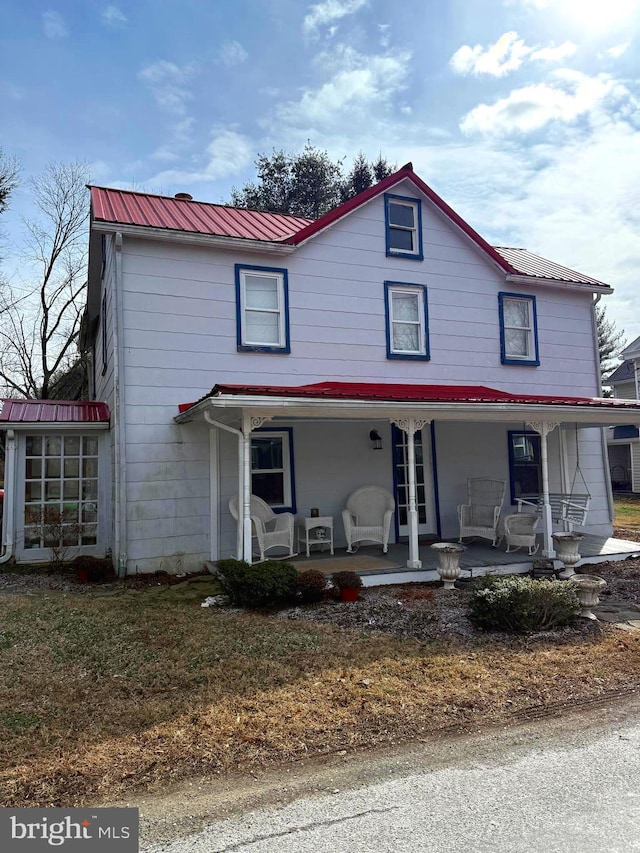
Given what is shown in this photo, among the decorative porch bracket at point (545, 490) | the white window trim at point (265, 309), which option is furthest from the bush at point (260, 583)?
the decorative porch bracket at point (545, 490)

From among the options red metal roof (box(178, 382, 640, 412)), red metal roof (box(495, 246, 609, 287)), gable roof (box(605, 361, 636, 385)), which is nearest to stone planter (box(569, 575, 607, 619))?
red metal roof (box(178, 382, 640, 412))

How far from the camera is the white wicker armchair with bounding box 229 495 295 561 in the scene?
8688mm

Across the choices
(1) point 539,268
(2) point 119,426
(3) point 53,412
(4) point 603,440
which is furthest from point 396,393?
(3) point 53,412

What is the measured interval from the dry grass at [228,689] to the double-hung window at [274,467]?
12.1 ft

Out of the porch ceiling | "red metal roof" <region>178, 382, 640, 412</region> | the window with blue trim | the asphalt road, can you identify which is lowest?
the asphalt road

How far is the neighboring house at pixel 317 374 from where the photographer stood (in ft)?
29.1

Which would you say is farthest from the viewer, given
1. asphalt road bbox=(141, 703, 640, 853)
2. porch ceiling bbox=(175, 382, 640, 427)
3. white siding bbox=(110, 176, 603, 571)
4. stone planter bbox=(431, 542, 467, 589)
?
white siding bbox=(110, 176, 603, 571)

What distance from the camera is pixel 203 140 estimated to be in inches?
540

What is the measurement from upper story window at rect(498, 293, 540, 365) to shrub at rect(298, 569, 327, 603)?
23.6 feet

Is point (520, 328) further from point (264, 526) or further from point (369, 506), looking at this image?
point (264, 526)

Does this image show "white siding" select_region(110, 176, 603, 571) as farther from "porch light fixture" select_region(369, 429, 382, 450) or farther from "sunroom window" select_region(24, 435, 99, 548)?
"sunroom window" select_region(24, 435, 99, 548)

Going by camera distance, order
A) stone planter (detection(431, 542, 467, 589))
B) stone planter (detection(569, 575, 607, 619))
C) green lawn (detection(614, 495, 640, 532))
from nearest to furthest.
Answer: stone planter (detection(569, 575, 607, 619))
stone planter (detection(431, 542, 467, 589))
green lawn (detection(614, 495, 640, 532))

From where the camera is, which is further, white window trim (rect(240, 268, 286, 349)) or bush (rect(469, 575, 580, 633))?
white window trim (rect(240, 268, 286, 349))

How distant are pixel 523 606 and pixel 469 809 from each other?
327cm
